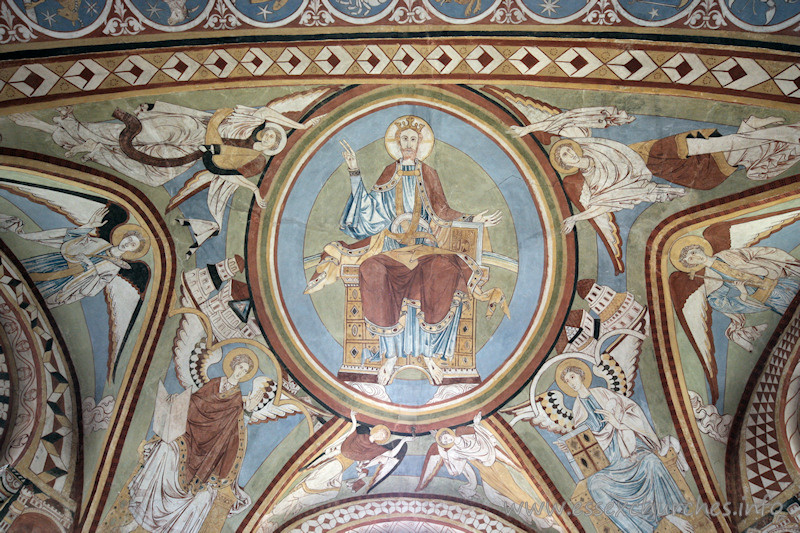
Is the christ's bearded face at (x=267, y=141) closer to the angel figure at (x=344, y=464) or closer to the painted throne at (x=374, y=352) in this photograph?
the painted throne at (x=374, y=352)

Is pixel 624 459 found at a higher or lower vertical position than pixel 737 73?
lower

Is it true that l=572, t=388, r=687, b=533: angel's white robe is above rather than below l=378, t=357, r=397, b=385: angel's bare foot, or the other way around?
below

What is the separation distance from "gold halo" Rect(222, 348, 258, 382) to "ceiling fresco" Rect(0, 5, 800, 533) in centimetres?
3

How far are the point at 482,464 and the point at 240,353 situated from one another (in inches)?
158

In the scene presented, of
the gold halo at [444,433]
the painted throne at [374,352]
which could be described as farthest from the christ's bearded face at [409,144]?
the gold halo at [444,433]

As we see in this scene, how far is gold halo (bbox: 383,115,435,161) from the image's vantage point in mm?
9367

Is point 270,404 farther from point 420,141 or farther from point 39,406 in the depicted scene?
point 420,141

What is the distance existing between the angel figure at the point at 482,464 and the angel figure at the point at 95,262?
4.84 metres

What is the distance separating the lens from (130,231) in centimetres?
909

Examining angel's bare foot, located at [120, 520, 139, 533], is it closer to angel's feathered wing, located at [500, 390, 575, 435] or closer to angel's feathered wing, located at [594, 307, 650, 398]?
angel's feathered wing, located at [500, 390, 575, 435]

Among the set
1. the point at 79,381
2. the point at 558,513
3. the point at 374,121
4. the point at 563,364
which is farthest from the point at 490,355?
the point at 79,381

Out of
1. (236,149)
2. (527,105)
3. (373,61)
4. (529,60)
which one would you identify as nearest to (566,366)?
(527,105)

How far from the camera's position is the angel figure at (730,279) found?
29.7ft

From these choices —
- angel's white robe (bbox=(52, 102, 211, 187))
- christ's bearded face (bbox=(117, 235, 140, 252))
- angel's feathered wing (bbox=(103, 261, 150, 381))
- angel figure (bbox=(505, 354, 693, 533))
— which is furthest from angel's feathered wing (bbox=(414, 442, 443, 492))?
angel's white robe (bbox=(52, 102, 211, 187))
